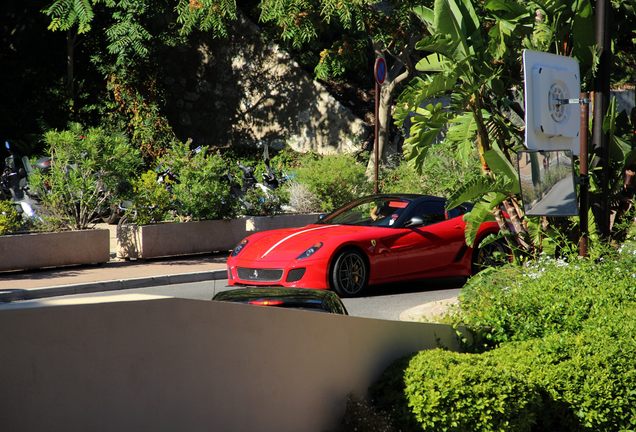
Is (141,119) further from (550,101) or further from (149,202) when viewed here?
(550,101)

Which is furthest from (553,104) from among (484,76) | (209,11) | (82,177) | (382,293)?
(209,11)

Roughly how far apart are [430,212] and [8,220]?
273 inches

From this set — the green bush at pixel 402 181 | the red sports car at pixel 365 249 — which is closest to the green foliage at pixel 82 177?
the red sports car at pixel 365 249

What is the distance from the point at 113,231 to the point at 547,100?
42.1 ft

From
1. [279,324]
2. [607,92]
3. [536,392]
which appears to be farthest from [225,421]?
[607,92]

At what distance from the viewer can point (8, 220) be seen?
15.6 meters

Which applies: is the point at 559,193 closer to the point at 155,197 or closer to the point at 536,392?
the point at 536,392

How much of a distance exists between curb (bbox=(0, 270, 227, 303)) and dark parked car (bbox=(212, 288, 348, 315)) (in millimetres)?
5677

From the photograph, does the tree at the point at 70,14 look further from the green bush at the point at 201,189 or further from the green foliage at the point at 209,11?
the green bush at the point at 201,189

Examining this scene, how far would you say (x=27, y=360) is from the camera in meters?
5.33

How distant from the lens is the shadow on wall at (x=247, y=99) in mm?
28766

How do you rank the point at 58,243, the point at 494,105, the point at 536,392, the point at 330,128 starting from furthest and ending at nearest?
the point at 330,128, the point at 58,243, the point at 494,105, the point at 536,392

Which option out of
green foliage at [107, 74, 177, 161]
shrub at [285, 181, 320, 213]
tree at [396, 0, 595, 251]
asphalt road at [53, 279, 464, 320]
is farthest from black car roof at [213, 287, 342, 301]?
green foliage at [107, 74, 177, 161]

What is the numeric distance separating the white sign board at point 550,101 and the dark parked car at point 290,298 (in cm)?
229
